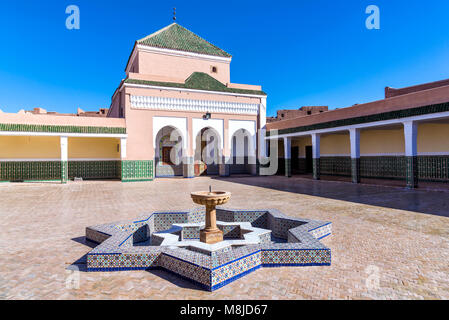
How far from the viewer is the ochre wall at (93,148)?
1742 cm

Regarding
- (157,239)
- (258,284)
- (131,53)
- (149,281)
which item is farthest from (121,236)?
(131,53)

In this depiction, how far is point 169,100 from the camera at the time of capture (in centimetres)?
1758

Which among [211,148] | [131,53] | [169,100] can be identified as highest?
[131,53]

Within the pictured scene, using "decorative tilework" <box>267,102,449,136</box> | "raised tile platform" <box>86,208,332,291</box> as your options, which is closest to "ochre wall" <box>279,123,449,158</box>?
"decorative tilework" <box>267,102,449,136</box>

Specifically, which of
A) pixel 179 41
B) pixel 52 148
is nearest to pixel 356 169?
pixel 179 41

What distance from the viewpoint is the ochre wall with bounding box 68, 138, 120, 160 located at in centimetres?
1742

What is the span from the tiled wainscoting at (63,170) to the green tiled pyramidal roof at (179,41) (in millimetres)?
8540

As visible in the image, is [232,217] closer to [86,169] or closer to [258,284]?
[258,284]

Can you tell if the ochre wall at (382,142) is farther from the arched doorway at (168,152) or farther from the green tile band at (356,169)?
the arched doorway at (168,152)

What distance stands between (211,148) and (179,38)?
28.4 feet

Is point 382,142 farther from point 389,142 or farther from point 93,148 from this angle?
point 93,148

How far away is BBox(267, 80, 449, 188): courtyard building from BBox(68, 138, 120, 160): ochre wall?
10.8 meters

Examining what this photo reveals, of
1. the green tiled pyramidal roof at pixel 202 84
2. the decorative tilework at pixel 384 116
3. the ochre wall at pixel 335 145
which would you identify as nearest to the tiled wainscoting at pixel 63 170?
the green tiled pyramidal roof at pixel 202 84

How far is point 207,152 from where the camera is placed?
68.5ft
